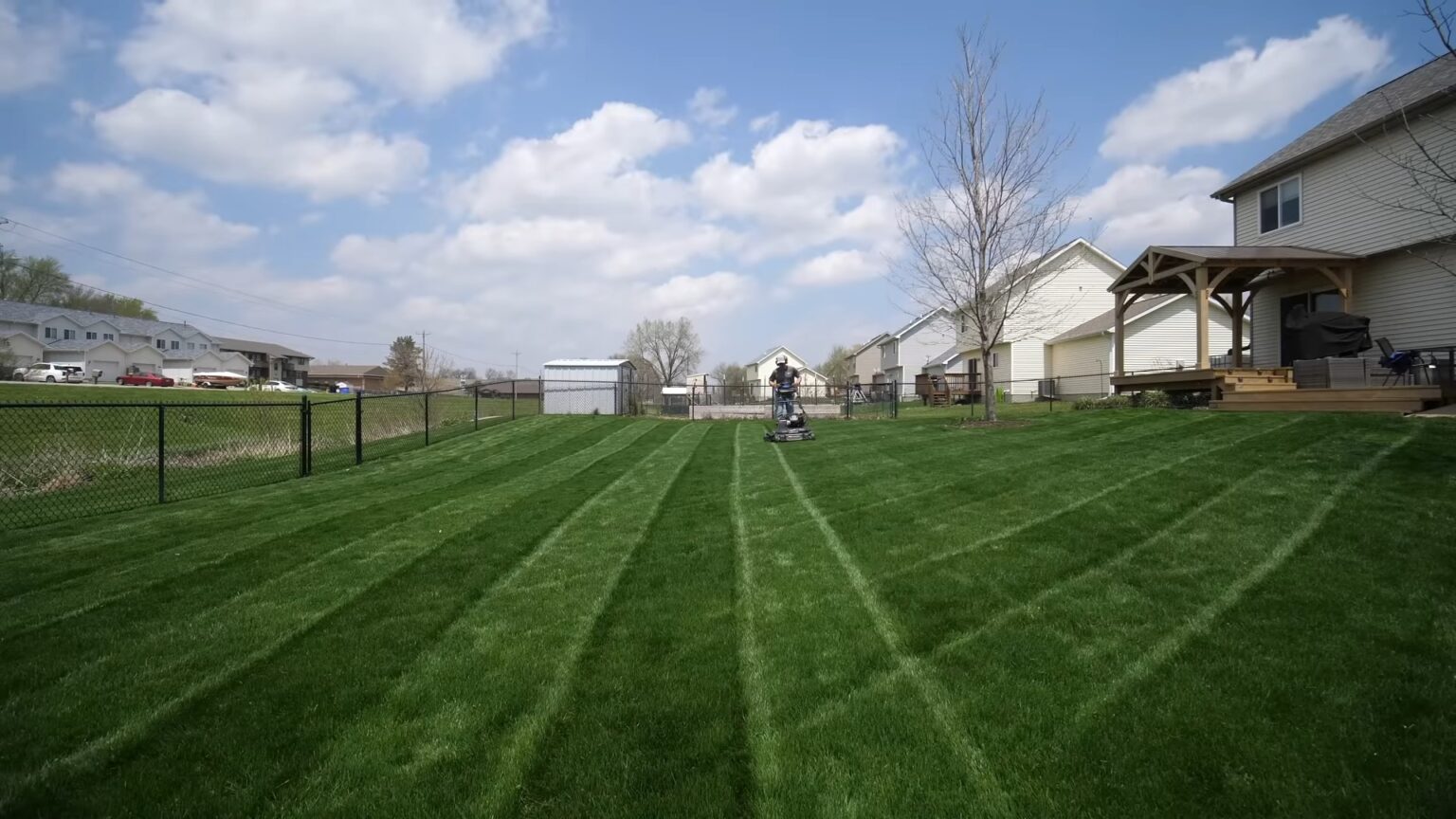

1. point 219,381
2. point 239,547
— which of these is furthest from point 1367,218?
point 219,381

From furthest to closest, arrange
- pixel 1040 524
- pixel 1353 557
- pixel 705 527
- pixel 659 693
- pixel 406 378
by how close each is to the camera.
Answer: pixel 406 378 < pixel 705 527 < pixel 1040 524 < pixel 1353 557 < pixel 659 693

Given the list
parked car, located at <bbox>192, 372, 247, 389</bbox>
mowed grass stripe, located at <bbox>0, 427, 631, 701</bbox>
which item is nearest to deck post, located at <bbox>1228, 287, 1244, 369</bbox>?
mowed grass stripe, located at <bbox>0, 427, 631, 701</bbox>

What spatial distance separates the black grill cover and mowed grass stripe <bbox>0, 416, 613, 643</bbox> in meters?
15.6

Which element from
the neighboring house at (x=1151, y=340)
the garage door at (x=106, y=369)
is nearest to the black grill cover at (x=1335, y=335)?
the neighboring house at (x=1151, y=340)

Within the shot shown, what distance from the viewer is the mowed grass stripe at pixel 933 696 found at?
2496 millimetres

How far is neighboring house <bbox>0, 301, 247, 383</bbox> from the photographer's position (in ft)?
173

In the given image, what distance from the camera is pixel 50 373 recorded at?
45.9 meters

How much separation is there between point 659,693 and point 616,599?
1493mm

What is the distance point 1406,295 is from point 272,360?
354 feet

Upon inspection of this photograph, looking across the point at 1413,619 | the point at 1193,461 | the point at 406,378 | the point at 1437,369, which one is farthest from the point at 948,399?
the point at 406,378

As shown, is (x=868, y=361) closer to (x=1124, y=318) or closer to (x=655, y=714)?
(x=1124, y=318)

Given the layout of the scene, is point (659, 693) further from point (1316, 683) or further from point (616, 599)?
point (1316, 683)

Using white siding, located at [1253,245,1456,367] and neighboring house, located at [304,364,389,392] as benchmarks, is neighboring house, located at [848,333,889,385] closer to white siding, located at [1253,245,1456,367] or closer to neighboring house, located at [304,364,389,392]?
white siding, located at [1253,245,1456,367]

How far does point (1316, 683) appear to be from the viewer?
311 cm
